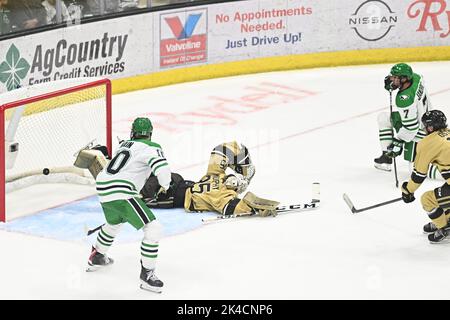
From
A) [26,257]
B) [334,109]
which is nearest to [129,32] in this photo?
[334,109]

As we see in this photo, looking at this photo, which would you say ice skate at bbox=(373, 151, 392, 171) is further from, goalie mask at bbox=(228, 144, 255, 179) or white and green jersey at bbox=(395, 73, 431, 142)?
goalie mask at bbox=(228, 144, 255, 179)

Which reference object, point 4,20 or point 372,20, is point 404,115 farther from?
point 372,20

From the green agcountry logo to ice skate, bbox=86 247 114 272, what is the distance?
4.14 metres

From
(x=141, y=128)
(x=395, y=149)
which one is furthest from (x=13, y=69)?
(x=141, y=128)

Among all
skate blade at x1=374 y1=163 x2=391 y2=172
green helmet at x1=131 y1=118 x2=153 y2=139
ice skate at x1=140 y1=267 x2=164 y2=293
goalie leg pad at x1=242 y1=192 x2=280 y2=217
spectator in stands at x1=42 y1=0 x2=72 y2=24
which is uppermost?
green helmet at x1=131 y1=118 x2=153 y2=139

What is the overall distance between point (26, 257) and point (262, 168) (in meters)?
2.79

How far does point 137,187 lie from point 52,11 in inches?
202

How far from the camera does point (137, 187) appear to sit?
7.18m

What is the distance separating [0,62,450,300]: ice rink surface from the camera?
23.9ft

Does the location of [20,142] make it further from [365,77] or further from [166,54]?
[365,77]

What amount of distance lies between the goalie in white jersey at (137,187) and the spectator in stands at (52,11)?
16.1 feet

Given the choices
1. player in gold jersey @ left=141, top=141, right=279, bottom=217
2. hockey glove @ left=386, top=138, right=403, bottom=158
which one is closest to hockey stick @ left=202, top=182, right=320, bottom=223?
player in gold jersey @ left=141, top=141, right=279, bottom=217

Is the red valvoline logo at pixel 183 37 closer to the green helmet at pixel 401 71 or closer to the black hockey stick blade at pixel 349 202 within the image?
the green helmet at pixel 401 71

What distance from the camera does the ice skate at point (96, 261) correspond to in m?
7.50
